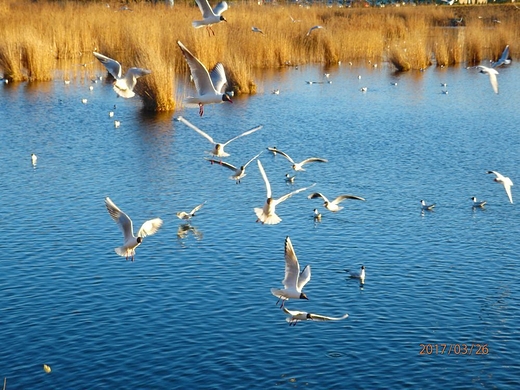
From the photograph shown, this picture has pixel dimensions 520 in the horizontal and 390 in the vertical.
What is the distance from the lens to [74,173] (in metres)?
21.3

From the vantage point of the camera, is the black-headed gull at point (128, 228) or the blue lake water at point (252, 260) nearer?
the blue lake water at point (252, 260)

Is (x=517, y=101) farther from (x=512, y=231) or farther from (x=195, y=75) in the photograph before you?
(x=195, y=75)

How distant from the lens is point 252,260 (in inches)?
597

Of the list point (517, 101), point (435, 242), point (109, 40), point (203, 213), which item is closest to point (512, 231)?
point (435, 242)

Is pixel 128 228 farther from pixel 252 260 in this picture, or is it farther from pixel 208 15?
pixel 208 15

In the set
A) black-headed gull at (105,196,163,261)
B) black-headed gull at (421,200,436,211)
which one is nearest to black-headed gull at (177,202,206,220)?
black-headed gull at (105,196,163,261)

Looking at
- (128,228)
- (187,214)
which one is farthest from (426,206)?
(128,228)
